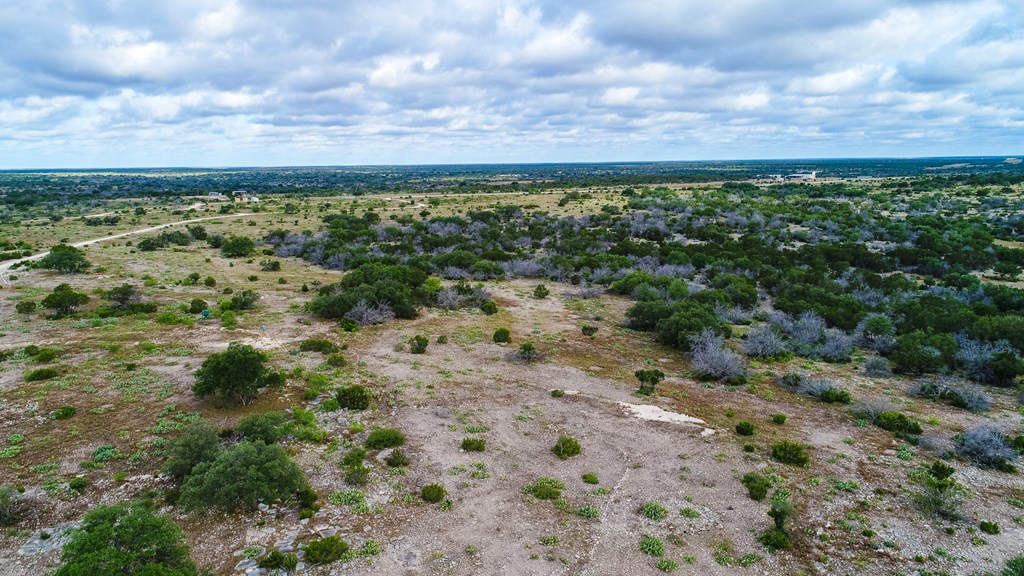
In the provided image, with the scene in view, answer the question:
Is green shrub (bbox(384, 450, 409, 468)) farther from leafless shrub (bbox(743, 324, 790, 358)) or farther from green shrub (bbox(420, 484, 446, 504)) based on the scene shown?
leafless shrub (bbox(743, 324, 790, 358))

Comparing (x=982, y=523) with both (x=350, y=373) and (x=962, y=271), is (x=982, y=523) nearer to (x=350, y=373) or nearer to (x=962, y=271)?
(x=350, y=373)

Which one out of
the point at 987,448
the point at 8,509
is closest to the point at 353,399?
the point at 8,509

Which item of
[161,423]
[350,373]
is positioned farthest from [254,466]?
[350,373]

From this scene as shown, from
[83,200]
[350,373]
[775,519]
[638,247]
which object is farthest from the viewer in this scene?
[83,200]

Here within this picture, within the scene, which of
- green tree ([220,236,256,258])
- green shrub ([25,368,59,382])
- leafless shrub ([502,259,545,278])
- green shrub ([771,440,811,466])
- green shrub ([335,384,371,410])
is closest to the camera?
green shrub ([771,440,811,466])

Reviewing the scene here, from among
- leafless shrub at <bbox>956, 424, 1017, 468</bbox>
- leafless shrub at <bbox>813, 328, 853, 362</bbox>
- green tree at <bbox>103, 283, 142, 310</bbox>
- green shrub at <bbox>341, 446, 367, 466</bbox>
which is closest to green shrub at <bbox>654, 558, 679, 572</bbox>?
green shrub at <bbox>341, 446, 367, 466</bbox>

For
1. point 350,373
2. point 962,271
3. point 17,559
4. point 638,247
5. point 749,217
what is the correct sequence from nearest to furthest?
1. point 17,559
2. point 350,373
3. point 962,271
4. point 638,247
5. point 749,217

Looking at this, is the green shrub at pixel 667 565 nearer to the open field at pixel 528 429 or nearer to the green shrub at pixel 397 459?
the open field at pixel 528 429
